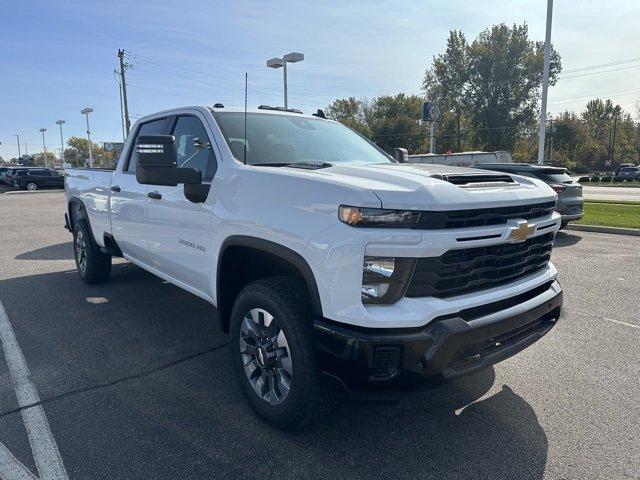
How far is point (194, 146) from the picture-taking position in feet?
12.5

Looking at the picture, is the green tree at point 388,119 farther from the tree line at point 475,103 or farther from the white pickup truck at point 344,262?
the white pickup truck at point 344,262

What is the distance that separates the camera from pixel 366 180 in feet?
8.73

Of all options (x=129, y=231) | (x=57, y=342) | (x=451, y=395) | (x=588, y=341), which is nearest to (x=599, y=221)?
(x=588, y=341)

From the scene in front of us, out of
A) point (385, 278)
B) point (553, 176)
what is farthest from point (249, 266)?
point (553, 176)

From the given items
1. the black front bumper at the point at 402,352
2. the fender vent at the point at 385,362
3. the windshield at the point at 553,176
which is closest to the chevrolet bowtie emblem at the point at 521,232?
the black front bumper at the point at 402,352

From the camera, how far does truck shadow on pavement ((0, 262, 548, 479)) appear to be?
2.58 metres

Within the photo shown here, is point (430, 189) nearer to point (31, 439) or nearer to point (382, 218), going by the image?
point (382, 218)

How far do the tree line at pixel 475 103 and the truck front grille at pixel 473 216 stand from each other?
57739 mm

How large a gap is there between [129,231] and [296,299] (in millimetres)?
2790

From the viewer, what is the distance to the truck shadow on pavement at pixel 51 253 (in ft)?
27.4

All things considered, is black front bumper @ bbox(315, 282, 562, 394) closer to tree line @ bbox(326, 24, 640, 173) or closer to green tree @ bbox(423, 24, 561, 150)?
tree line @ bbox(326, 24, 640, 173)

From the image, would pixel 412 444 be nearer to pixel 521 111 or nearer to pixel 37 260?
pixel 37 260

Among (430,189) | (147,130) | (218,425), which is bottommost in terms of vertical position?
(218,425)

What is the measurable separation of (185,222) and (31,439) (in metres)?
1.70
